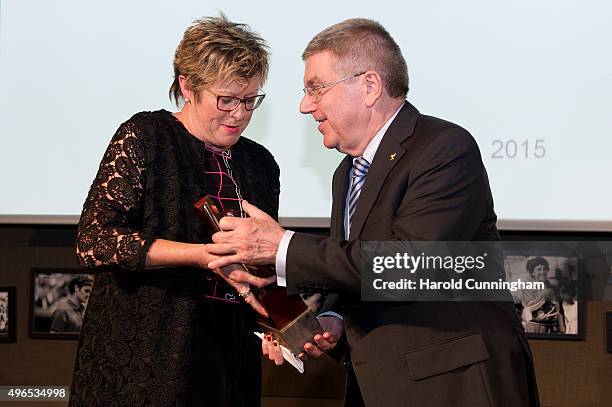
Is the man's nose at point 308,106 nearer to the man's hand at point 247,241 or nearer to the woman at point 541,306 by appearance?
the man's hand at point 247,241

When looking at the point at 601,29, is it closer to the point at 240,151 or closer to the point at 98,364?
the point at 240,151

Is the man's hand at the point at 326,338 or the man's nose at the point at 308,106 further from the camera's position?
the man's nose at the point at 308,106

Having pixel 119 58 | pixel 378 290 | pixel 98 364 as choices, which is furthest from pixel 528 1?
pixel 98 364

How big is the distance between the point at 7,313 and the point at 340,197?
2707mm

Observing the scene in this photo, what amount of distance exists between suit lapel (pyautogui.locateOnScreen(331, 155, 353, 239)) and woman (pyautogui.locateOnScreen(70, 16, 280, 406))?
288mm

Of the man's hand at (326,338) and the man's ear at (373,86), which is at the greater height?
the man's ear at (373,86)

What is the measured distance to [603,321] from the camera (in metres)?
4.11

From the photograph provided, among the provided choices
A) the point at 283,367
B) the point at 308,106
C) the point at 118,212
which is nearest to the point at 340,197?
the point at 308,106

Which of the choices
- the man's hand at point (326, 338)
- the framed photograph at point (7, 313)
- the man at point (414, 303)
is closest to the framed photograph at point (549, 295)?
the man's hand at point (326, 338)

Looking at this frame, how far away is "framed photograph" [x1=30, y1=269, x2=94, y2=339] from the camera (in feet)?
14.6

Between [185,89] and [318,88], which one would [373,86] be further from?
[185,89]

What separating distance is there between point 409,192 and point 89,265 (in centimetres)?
88

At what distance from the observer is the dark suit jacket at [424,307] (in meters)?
2.01

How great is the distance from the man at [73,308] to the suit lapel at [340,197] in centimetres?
233
